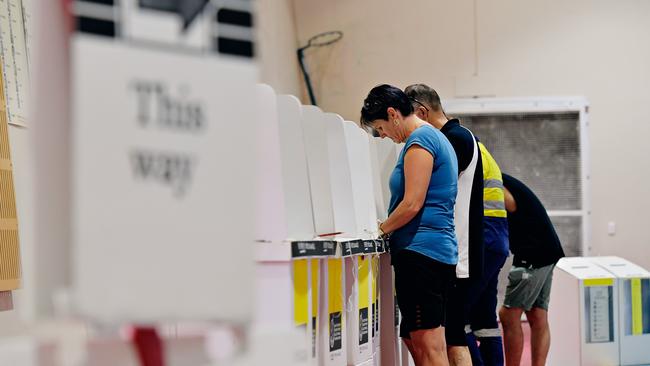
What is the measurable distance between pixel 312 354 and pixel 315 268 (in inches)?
8.0

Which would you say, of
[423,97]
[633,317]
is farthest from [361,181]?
[633,317]

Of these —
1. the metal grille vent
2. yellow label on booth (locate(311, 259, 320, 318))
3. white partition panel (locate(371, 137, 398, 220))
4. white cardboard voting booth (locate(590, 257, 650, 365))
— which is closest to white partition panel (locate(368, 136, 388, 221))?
white partition panel (locate(371, 137, 398, 220))

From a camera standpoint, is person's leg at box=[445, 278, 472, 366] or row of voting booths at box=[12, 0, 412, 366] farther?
person's leg at box=[445, 278, 472, 366]

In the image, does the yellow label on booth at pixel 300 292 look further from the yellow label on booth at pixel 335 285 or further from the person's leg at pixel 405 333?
the person's leg at pixel 405 333

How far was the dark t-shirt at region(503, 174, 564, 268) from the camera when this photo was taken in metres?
3.48

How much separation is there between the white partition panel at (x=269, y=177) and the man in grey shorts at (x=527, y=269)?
2038 millimetres

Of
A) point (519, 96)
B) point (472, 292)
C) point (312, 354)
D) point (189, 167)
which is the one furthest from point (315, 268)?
point (519, 96)

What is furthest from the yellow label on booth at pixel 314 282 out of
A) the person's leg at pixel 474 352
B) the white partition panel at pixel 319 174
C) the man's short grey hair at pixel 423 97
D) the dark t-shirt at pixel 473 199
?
the man's short grey hair at pixel 423 97

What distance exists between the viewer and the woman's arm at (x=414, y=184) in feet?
7.93

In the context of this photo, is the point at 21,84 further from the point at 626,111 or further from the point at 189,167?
the point at 626,111

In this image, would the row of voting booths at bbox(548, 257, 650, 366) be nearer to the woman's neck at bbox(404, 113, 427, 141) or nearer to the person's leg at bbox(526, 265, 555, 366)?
the person's leg at bbox(526, 265, 555, 366)

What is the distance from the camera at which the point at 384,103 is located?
259cm

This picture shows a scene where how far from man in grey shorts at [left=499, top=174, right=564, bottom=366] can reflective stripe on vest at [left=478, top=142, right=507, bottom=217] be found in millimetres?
405

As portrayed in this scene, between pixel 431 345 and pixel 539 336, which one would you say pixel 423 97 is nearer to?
pixel 431 345
